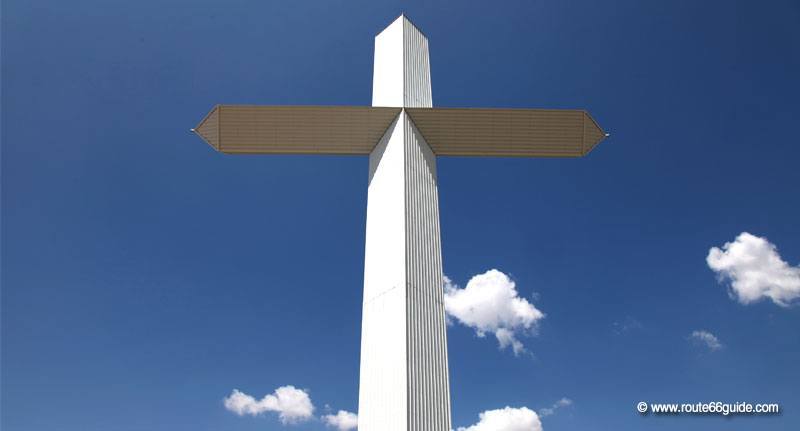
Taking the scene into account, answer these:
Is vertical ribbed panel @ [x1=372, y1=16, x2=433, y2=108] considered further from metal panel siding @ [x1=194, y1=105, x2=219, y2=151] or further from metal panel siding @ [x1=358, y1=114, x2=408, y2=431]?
metal panel siding @ [x1=194, y1=105, x2=219, y2=151]

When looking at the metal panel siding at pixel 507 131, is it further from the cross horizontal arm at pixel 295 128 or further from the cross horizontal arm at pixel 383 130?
the cross horizontal arm at pixel 295 128

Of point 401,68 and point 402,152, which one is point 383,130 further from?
point 401,68

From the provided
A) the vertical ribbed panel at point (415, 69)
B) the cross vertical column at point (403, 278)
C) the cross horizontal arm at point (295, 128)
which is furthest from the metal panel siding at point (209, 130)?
the vertical ribbed panel at point (415, 69)

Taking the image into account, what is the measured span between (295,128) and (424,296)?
710cm

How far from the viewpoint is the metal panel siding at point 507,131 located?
56.6 feet

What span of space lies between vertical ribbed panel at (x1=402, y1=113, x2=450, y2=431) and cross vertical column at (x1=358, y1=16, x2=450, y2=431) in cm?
2

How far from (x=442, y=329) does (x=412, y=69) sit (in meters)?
8.88

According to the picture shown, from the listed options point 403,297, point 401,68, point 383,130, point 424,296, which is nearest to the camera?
point 403,297

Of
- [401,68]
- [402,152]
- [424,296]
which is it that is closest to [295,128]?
[402,152]

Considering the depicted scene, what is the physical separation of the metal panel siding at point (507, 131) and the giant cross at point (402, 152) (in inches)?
1.3

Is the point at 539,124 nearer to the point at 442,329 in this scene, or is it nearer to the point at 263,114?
the point at 442,329

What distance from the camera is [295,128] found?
17500mm

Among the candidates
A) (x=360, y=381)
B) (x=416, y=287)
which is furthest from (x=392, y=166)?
(x=360, y=381)

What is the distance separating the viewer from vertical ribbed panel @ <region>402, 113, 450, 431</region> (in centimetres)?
1271
